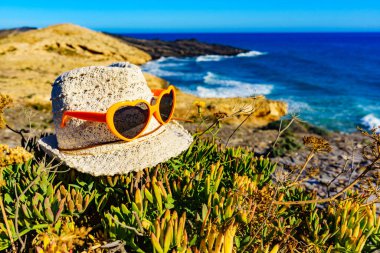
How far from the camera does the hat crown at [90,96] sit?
267 centimetres

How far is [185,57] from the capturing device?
6512cm

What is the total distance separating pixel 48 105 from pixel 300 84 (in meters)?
28.5

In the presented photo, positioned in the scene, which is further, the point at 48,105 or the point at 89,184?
the point at 48,105

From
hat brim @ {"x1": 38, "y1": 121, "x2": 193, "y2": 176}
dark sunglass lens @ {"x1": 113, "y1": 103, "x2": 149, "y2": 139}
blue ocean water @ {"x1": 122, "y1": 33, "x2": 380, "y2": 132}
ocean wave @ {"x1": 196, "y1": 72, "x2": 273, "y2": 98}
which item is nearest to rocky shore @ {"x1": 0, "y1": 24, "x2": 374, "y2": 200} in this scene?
hat brim @ {"x1": 38, "y1": 121, "x2": 193, "y2": 176}

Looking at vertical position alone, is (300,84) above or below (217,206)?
below

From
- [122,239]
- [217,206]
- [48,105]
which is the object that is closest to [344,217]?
[217,206]

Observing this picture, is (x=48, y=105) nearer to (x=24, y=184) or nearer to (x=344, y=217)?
(x=24, y=184)

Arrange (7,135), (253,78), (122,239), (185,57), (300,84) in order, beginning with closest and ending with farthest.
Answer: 1. (122,239)
2. (7,135)
3. (300,84)
4. (253,78)
5. (185,57)

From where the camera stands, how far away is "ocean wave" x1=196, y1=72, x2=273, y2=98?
92.6 ft

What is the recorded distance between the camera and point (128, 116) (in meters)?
2.66

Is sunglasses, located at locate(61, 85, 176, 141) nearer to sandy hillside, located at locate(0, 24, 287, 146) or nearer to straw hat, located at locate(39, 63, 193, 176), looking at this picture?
straw hat, located at locate(39, 63, 193, 176)

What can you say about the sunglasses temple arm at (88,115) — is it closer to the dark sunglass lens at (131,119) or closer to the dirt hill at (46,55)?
the dark sunglass lens at (131,119)

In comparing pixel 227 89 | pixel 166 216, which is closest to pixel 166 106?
pixel 166 216

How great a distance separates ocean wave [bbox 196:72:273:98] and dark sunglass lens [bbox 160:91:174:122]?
2336cm
